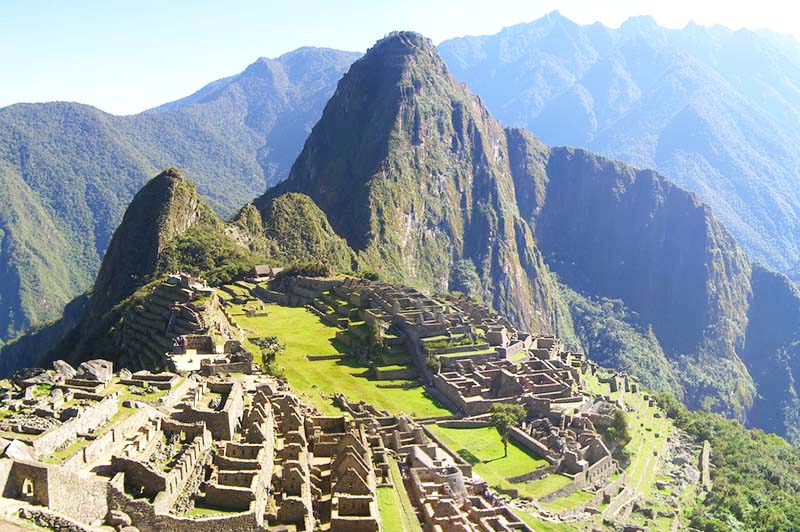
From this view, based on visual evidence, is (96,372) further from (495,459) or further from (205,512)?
(495,459)

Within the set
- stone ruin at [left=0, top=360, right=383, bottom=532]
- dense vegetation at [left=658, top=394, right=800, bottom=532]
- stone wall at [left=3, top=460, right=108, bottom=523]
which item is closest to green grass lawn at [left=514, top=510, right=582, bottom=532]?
stone ruin at [left=0, top=360, right=383, bottom=532]

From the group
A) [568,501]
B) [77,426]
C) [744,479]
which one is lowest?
[744,479]

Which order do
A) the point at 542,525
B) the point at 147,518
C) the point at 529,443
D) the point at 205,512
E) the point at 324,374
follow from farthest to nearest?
1. the point at 324,374
2. the point at 529,443
3. the point at 542,525
4. the point at 205,512
5. the point at 147,518

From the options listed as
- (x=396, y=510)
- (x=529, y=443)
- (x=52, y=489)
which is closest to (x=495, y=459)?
(x=529, y=443)

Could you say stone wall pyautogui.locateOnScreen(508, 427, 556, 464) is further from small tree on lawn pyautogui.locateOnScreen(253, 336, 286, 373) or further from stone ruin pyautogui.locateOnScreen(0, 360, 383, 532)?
stone ruin pyautogui.locateOnScreen(0, 360, 383, 532)

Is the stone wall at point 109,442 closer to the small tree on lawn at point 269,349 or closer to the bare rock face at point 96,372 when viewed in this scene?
the bare rock face at point 96,372

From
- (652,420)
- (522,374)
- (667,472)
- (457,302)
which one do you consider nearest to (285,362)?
(522,374)
